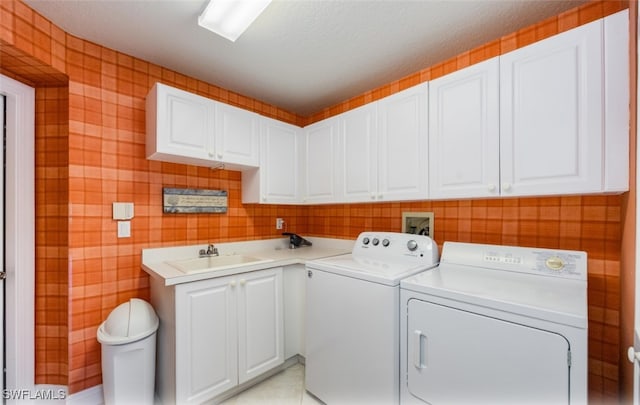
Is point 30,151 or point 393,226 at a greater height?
point 30,151

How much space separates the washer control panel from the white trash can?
57.1 inches

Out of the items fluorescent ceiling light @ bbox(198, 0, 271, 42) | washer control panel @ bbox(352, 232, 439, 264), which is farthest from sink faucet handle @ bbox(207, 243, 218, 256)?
fluorescent ceiling light @ bbox(198, 0, 271, 42)

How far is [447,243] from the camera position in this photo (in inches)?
69.0

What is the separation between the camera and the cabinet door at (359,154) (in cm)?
197

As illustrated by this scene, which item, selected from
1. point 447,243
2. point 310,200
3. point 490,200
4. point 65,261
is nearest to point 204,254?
point 65,261

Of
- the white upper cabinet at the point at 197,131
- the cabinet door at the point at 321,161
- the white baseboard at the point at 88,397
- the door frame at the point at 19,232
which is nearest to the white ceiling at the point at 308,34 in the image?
the white upper cabinet at the point at 197,131

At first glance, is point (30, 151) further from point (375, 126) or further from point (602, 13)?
point (602, 13)

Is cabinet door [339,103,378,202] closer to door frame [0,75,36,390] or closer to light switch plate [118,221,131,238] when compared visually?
light switch plate [118,221,131,238]

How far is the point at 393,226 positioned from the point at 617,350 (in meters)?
1.35

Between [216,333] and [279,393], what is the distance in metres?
0.63

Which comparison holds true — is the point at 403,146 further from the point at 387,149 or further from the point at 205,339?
the point at 205,339

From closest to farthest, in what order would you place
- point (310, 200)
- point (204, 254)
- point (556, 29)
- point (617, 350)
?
1. point (617, 350)
2. point (556, 29)
3. point (204, 254)
4. point (310, 200)

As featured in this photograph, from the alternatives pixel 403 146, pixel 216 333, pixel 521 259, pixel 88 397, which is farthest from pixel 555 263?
pixel 88 397

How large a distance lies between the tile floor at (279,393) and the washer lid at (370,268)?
0.87 m
